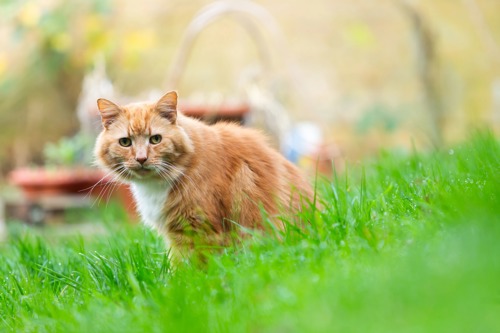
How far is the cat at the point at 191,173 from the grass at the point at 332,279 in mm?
170

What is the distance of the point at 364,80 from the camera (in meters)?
9.25

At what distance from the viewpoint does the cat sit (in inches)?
96.8

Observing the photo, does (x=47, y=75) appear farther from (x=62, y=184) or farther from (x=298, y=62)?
(x=62, y=184)

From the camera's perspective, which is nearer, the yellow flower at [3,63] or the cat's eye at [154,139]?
the cat's eye at [154,139]

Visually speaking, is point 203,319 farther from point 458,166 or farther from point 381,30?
point 381,30

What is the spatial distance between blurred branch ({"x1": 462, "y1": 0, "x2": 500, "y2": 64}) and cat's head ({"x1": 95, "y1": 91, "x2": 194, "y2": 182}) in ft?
21.9

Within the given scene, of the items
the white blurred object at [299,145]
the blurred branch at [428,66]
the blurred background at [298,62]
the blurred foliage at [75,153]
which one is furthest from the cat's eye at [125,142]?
the blurred branch at [428,66]

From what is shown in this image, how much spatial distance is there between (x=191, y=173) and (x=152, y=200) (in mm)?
206

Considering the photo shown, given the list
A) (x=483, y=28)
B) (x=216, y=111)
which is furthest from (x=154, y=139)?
(x=483, y=28)

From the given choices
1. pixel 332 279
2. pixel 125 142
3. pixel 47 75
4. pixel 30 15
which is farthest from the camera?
pixel 47 75

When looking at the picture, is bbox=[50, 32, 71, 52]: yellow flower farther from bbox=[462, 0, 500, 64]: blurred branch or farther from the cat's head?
the cat's head

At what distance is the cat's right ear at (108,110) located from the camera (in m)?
2.68

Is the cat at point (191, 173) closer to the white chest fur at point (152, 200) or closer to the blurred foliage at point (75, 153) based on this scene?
the white chest fur at point (152, 200)

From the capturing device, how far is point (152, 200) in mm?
2627
